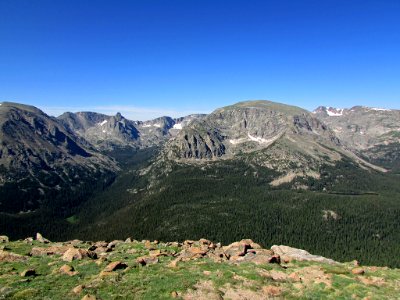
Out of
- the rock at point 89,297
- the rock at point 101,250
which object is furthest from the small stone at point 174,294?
the rock at point 101,250

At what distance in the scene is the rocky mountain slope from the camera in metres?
30.8

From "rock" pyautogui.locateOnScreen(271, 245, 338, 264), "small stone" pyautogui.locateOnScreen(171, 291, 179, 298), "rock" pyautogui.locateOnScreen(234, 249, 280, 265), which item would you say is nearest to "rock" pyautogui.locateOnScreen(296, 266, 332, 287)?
"rock" pyautogui.locateOnScreen(234, 249, 280, 265)

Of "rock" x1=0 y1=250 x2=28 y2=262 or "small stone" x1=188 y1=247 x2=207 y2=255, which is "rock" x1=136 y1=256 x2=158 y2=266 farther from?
"rock" x1=0 y1=250 x2=28 y2=262

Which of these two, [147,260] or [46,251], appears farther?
[46,251]

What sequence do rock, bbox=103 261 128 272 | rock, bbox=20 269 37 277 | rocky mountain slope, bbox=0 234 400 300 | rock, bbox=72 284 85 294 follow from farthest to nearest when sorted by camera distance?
rock, bbox=103 261 128 272 < rock, bbox=20 269 37 277 < rocky mountain slope, bbox=0 234 400 300 < rock, bbox=72 284 85 294

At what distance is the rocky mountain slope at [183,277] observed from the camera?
30828 millimetres

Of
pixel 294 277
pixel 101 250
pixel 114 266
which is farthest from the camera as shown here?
pixel 101 250

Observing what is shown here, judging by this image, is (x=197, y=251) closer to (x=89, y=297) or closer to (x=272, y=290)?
Result: (x=272, y=290)

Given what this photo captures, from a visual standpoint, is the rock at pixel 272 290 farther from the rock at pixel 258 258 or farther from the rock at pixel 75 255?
the rock at pixel 75 255

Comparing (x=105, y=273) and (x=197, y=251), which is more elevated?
(x=105, y=273)

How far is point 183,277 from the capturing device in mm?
34844

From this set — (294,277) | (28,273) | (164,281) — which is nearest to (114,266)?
(164,281)

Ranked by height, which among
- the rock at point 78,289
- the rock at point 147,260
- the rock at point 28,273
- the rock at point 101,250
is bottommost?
the rock at point 101,250

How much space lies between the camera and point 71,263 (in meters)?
40.4
